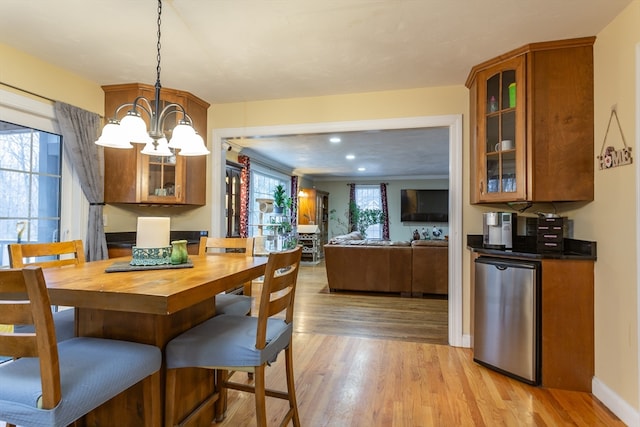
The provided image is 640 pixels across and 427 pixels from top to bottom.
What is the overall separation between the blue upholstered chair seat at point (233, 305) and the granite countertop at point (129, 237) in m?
1.43

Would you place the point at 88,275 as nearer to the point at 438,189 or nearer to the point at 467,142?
the point at 467,142

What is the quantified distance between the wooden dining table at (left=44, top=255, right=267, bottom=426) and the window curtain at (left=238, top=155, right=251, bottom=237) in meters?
3.97

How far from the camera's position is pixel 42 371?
101 cm

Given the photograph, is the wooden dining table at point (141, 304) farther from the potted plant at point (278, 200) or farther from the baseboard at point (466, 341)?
the potted plant at point (278, 200)

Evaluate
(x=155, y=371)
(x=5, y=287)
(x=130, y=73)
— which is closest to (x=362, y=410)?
(x=155, y=371)

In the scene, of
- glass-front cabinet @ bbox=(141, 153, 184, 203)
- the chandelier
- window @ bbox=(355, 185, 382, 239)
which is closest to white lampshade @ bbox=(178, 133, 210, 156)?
the chandelier

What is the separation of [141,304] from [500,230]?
8.53 ft

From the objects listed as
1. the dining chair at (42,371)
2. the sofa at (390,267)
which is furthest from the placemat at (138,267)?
the sofa at (390,267)

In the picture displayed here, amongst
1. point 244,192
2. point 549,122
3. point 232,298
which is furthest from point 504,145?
point 244,192

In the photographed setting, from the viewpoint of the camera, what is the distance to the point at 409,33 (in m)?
2.29

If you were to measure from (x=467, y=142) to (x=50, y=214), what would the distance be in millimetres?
3756

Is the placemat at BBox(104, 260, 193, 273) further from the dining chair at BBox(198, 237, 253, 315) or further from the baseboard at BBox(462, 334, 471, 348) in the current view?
the baseboard at BBox(462, 334, 471, 348)

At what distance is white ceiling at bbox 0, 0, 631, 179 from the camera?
2.03 metres

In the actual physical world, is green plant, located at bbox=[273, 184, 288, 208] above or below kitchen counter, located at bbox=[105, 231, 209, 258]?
above
